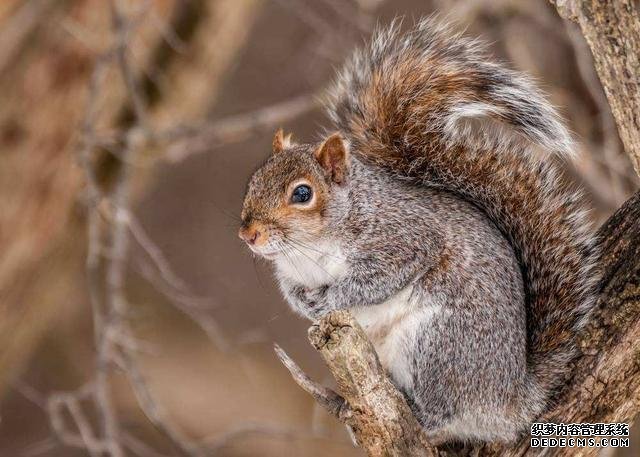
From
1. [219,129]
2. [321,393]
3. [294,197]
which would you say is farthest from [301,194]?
[219,129]

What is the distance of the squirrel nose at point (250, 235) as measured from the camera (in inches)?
84.5

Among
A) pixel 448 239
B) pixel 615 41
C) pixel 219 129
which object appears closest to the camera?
pixel 615 41

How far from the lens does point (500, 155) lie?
2279 millimetres

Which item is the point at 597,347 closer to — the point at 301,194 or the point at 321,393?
the point at 321,393

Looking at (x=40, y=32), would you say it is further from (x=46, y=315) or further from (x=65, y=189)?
(x=46, y=315)

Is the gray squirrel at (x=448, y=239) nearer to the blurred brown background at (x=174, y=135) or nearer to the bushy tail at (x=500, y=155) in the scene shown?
the bushy tail at (x=500, y=155)

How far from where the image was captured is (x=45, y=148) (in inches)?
135

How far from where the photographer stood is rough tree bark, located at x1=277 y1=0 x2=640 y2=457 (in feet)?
6.48

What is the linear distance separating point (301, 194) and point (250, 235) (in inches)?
6.8

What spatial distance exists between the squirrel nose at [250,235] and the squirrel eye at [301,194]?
5.3 inches

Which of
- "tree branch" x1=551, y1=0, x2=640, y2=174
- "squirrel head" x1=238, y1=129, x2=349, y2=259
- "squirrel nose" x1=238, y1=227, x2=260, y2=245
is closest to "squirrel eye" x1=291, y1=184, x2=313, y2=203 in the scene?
"squirrel head" x1=238, y1=129, x2=349, y2=259

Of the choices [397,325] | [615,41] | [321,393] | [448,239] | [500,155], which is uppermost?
[615,41]

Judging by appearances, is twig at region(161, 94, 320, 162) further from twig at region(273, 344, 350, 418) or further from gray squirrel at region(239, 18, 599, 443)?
twig at region(273, 344, 350, 418)

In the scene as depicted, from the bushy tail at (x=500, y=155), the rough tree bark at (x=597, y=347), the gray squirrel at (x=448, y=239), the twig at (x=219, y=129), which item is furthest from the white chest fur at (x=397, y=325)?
the twig at (x=219, y=129)
